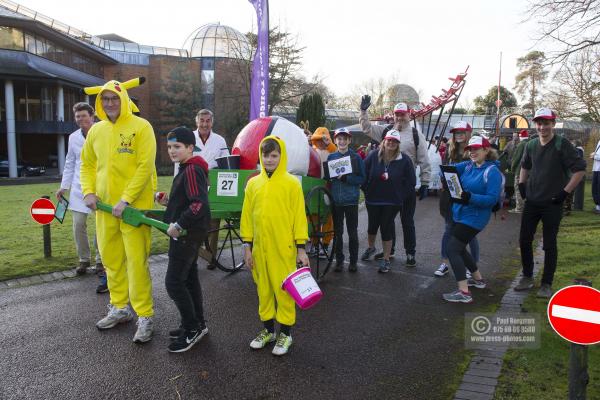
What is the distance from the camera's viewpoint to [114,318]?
4777 millimetres

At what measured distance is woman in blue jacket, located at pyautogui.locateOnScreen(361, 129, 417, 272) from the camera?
691cm

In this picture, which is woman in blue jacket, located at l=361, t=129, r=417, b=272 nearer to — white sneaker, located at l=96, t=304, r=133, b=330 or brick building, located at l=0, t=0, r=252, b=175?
white sneaker, located at l=96, t=304, r=133, b=330

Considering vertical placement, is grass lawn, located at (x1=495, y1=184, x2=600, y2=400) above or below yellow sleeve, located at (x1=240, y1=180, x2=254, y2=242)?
below

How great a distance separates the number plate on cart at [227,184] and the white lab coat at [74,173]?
1790 millimetres

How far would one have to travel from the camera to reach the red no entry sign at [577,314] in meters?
2.89

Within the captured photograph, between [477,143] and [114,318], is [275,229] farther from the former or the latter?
[477,143]

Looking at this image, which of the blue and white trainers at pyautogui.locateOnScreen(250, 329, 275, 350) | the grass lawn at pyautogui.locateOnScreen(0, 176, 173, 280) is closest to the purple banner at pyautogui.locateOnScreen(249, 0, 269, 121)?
the grass lawn at pyautogui.locateOnScreen(0, 176, 173, 280)

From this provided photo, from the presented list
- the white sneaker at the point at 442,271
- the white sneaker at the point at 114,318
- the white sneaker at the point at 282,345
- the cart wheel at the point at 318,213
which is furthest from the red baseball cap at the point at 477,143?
the white sneaker at the point at 114,318

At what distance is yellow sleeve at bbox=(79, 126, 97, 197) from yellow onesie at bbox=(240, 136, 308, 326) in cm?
159

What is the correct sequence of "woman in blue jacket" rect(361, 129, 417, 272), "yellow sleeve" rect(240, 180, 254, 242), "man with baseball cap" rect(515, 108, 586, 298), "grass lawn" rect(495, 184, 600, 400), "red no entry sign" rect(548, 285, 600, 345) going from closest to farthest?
"red no entry sign" rect(548, 285, 600, 345) < "grass lawn" rect(495, 184, 600, 400) < "yellow sleeve" rect(240, 180, 254, 242) < "man with baseball cap" rect(515, 108, 586, 298) < "woman in blue jacket" rect(361, 129, 417, 272)

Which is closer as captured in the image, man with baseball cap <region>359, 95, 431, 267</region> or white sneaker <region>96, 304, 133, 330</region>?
white sneaker <region>96, 304, 133, 330</region>

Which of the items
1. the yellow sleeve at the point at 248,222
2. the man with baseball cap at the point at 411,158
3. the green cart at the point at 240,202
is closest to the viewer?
the yellow sleeve at the point at 248,222

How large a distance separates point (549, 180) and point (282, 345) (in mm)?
3583

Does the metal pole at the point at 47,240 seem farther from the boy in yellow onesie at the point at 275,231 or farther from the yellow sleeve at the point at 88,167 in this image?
the boy in yellow onesie at the point at 275,231
